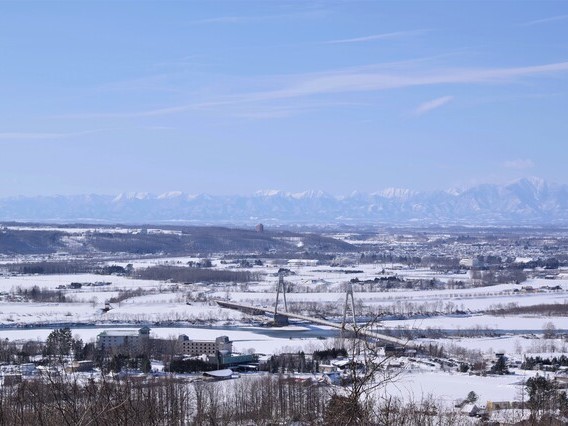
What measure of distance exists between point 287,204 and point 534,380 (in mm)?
122786

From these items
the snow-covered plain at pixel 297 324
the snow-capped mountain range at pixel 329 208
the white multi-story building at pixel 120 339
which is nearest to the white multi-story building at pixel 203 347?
the snow-covered plain at pixel 297 324

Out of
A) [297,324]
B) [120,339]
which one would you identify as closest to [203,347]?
[120,339]

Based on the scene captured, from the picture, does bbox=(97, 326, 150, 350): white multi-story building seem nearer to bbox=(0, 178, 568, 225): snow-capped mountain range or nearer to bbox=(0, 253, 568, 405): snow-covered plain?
bbox=(0, 253, 568, 405): snow-covered plain

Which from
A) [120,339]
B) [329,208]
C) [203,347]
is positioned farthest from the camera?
[329,208]

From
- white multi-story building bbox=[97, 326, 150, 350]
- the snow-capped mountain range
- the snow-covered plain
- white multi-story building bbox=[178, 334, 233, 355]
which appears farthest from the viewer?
the snow-capped mountain range

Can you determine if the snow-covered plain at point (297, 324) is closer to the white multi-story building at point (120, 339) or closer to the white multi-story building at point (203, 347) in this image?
the white multi-story building at point (203, 347)

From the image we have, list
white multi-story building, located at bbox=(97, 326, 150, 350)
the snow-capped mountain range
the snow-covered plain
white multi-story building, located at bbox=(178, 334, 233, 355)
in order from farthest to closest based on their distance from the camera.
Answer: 1. the snow-capped mountain range
2. white multi-story building, located at bbox=(97, 326, 150, 350)
3. white multi-story building, located at bbox=(178, 334, 233, 355)
4. the snow-covered plain

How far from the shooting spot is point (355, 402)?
8.41 feet

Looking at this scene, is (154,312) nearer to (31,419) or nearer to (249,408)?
(249,408)

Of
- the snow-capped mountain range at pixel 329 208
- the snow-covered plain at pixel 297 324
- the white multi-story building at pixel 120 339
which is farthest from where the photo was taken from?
the snow-capped mountain range at pixel 329 208

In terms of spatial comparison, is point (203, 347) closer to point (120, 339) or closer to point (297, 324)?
point (120, 339)

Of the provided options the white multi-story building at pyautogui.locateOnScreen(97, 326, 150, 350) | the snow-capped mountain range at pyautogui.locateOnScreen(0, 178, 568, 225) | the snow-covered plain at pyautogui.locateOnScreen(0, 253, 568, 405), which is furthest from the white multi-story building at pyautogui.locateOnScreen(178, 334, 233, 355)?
the snow-capped mountain range at pyautogui.locateOnScreen(0, 178, 568, 225)

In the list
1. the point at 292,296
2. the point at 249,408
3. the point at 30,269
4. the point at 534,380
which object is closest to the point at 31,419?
the point at 249,408

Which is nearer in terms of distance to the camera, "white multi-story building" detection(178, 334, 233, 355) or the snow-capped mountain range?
"white multi-story building" detection(178, 334, 233, 355)
